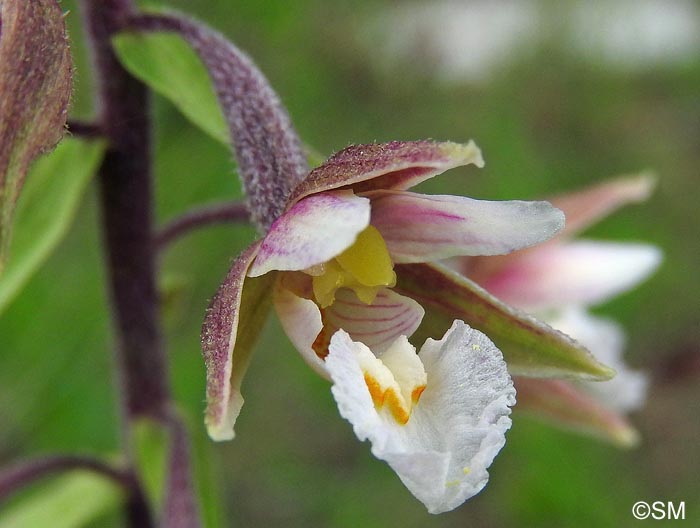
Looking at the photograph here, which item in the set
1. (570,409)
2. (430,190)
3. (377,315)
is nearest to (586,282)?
(570,409)

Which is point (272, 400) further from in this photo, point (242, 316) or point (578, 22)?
point (242, 316)

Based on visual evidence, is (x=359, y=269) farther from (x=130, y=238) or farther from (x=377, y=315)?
(x=130, y=238)

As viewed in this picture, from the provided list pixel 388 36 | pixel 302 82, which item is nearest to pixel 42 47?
pixel 302 82

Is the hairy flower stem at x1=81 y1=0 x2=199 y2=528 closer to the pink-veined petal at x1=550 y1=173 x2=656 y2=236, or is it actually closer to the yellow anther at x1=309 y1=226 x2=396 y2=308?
the yellow anther at x1=309 y1=226 x2=396 y2=308

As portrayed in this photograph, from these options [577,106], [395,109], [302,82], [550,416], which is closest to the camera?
[550,416]

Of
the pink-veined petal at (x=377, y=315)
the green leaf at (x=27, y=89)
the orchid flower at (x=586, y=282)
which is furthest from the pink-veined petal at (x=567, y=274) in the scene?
the green leaf at (x=27, y=89)

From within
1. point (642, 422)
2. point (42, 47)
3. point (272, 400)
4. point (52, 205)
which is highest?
point (42, 47)
